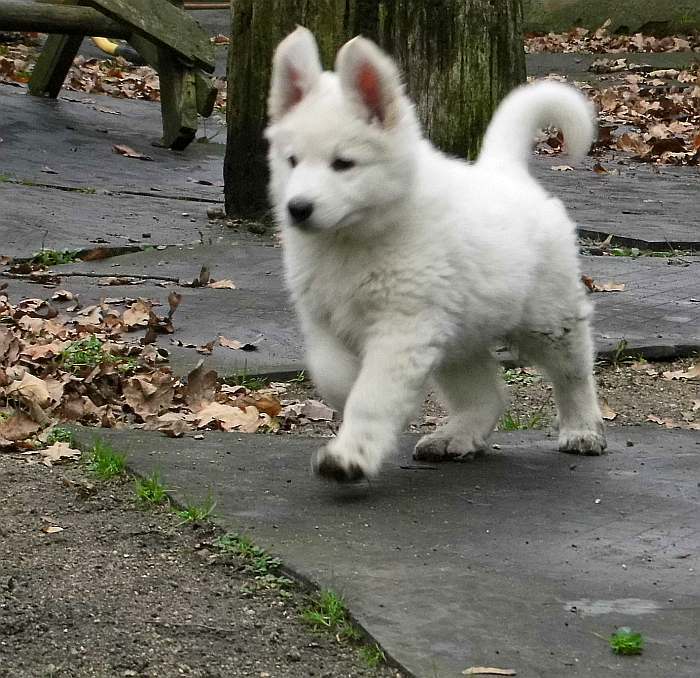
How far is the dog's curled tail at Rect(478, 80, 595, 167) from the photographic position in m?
4.54

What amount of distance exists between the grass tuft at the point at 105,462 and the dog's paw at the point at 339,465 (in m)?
0.56

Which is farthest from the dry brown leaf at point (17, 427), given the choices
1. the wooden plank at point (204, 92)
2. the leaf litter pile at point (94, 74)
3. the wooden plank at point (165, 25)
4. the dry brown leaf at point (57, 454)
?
the leaf litter pile at point (94, 74)

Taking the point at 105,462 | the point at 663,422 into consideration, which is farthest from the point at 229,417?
the point at 663,422

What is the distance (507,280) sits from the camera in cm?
393

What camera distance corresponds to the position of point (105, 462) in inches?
144

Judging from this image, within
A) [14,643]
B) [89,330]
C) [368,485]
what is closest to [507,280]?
[368,485]

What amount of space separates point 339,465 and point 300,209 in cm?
69

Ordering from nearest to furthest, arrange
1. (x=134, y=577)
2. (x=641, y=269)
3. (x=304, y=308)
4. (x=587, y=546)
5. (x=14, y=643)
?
(x=14, y=643) < (x=134, y=577) < (x=587, y=546) < (x=304, y=308) < (x=641, y=269)

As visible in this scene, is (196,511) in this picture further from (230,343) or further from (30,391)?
(230,343)

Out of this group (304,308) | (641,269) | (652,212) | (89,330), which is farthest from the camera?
(652,212)

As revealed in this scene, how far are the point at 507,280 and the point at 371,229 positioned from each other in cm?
44

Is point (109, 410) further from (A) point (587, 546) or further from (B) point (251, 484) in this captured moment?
(A) point (587, 546)

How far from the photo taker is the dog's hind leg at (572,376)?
4.21m

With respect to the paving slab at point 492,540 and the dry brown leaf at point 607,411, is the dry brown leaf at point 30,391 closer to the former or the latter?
the paving slab at point 492,540
